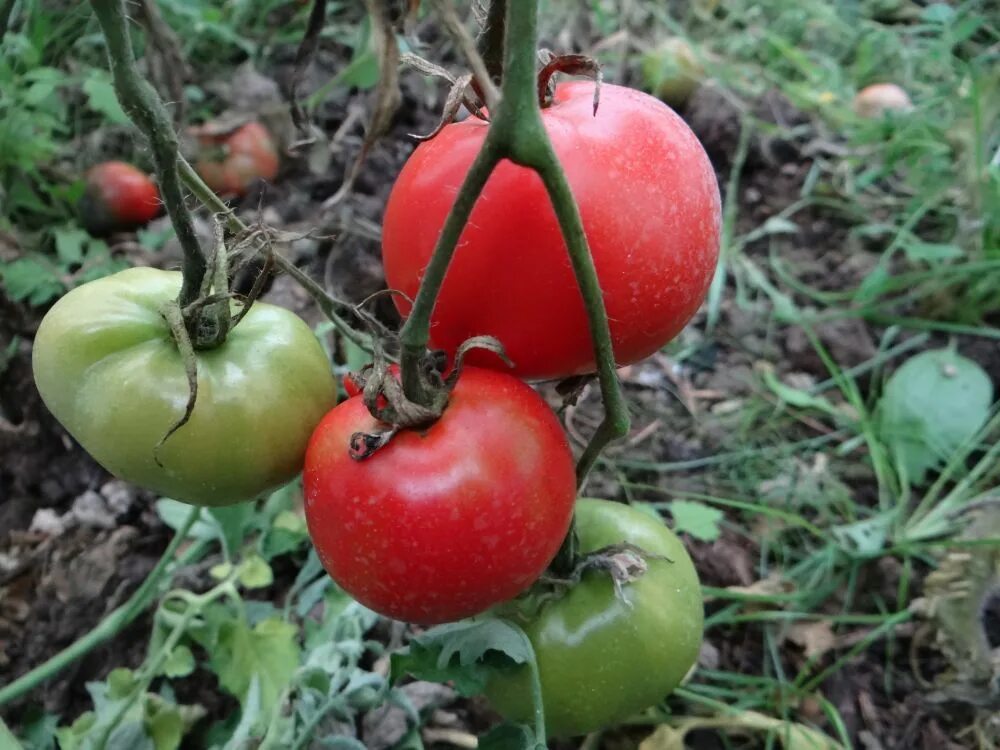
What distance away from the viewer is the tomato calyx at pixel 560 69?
1.99 ft

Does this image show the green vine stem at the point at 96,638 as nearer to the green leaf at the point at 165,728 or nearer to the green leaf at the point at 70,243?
the green leaf at the point at 165,728

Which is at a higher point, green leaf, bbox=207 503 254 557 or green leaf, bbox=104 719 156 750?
green leaf, bbox=207 503 254 557

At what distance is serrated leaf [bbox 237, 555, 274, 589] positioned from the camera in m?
1.17

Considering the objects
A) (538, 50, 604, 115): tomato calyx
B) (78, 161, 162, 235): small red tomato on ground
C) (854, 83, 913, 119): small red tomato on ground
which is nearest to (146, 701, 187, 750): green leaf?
(538, 50, 604, 115): tomato calyx

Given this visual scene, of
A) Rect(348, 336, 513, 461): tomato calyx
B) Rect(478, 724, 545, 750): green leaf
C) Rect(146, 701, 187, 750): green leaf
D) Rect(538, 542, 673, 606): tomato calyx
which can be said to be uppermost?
Rect(348, 336, 513, 461): tomato calyx

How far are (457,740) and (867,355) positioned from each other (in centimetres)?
112

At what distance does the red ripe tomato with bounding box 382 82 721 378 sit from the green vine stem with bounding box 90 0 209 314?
160 millimetres

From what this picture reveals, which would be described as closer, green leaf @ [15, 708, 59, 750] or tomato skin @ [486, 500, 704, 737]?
tomato skin @ [486, 500, 704, 737]

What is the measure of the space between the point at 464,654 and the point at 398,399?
33cm

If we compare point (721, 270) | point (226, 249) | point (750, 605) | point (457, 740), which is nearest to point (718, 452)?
point (750, 605)

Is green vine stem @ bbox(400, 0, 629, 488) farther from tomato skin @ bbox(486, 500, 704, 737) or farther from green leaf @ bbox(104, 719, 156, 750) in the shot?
green leaf @ bbox(104, 719, 156, 750)

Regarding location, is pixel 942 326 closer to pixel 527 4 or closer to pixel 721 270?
pixel 721 270

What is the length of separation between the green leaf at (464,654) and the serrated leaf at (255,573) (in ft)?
1.42

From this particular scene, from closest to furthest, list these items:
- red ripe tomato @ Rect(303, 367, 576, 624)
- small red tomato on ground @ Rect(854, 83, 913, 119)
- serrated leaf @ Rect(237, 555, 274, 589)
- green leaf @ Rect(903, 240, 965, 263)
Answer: red ripe tomato @ Rect(303, 367, 576, 624)
serrated leaf @ Rect(237, 555, 274, 589)
green leaf @ Rect(903, 240, 965, 263)
small red tomato on ground @ Rect(854, 83, 913, 119)
